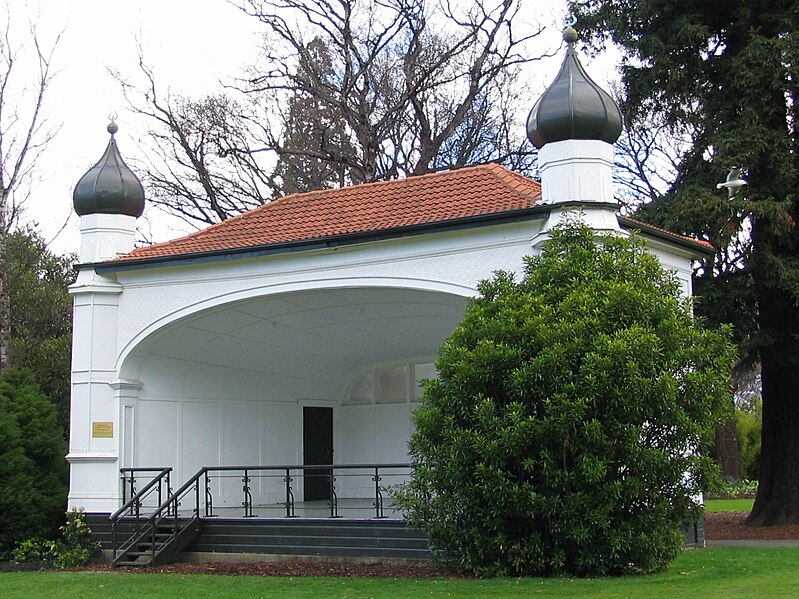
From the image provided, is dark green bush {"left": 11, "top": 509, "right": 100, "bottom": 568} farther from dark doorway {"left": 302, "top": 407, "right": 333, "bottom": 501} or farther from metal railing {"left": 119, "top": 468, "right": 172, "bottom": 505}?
dark doorway {"left": 302, "top": 407, "right": 333, "bottom": 501}

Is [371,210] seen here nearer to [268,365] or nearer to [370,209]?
[370,209]

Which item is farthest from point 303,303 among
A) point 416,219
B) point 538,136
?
point 538,136

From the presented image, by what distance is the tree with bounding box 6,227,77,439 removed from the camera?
26766 mm

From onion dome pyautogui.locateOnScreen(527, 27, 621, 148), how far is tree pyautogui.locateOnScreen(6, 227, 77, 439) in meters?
15.6

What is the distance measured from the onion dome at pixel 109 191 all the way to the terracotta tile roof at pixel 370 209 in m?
0.85

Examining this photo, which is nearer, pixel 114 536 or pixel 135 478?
pixel 114 536

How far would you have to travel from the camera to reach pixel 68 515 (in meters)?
17.9

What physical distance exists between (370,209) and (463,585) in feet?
24.8

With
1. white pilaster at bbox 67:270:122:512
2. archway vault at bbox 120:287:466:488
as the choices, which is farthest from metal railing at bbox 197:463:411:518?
white pilaster at bbox 67:270:122:512

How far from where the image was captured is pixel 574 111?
1494 centimetres

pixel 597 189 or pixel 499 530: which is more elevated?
pixel 597 189

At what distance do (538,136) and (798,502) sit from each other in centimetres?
998

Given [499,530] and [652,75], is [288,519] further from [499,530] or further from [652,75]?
[652,75]

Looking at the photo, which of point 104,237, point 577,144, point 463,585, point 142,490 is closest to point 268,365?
point 104,237
